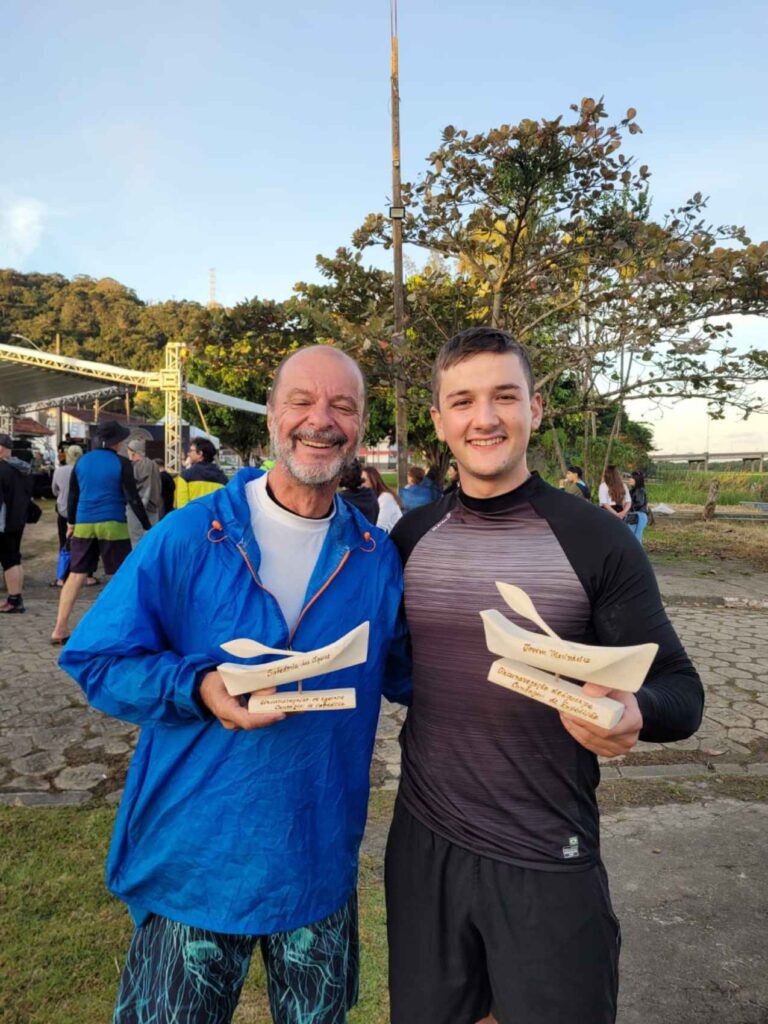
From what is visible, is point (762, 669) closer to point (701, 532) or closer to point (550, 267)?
point (550, 267)

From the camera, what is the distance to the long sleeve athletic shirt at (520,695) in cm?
144

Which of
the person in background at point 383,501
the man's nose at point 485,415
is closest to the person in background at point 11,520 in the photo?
the person in background at point 383,501

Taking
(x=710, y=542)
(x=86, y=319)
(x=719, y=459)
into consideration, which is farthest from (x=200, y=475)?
(x=86, y=319)

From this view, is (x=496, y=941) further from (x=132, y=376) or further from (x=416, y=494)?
(x=132, y=376)

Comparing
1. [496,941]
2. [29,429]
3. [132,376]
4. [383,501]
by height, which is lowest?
[496,941]

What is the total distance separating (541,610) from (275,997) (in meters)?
1.14

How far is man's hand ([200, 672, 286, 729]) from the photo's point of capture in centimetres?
125

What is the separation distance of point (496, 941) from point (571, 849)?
26 centimetres

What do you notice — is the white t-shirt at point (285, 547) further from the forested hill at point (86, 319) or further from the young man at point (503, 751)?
the forested hill at point (86, 319)

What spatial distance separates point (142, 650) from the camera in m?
1.44

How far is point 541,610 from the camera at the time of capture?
150cm

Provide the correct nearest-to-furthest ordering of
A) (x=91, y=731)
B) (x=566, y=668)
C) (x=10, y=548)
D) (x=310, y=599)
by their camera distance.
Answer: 1. (x=566, y=668)
2. (x=310, y=599)
3. (x=91, y=731)
4. (x=10, y=548)

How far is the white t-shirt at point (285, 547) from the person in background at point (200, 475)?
17.5 ft

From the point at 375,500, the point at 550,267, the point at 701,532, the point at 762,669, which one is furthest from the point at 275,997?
the point at 701,532
